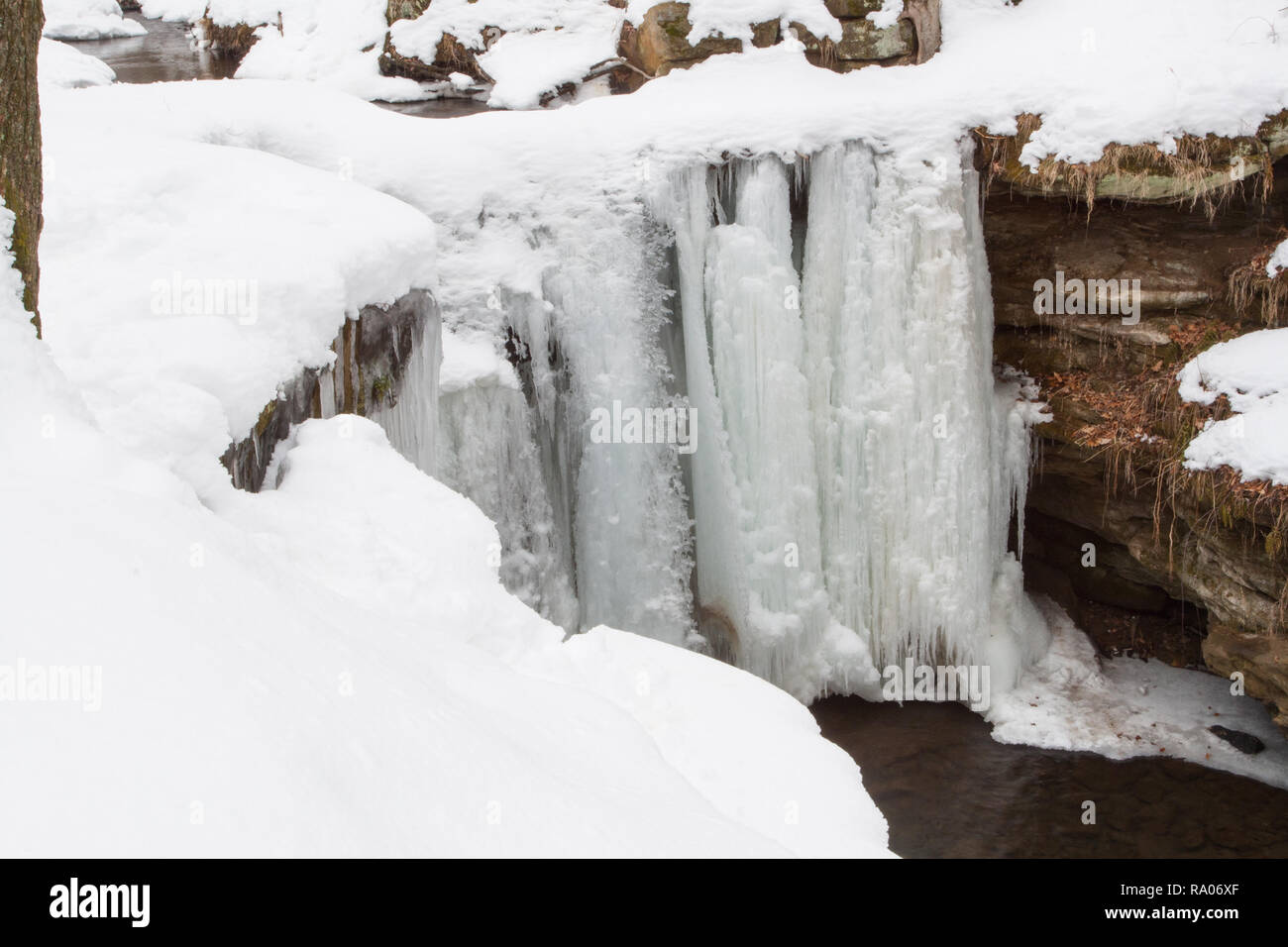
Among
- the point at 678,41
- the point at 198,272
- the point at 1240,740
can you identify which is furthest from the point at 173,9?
the point at 1240,740

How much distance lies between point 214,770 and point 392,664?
0.88m

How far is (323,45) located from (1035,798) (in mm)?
12616

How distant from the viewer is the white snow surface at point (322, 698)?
186 cm

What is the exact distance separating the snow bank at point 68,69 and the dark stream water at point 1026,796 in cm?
855

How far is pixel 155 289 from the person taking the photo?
4605 mm

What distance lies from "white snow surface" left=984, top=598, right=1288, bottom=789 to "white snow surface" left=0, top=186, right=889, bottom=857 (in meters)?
5.84

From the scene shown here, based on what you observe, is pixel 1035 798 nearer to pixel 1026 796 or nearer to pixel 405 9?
pixel 1026 796

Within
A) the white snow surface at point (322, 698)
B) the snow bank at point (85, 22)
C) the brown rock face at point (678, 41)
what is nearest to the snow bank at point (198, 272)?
the white snow surface at point (322, 698)

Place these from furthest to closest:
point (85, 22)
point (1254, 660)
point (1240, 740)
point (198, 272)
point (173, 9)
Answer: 1. point (173, 9)
2. point (85, 22)
3. point (1240, 740)
4. point (1254, 660)
5. point (198, 272)

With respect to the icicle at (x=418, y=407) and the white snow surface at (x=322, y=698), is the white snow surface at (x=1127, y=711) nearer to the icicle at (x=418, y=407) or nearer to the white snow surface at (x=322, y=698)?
the icicle at (x=418, y=407)

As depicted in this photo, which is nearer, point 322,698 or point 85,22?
point 322,698

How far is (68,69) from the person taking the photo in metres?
9.72

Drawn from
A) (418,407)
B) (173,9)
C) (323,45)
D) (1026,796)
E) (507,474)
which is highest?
(173,9)

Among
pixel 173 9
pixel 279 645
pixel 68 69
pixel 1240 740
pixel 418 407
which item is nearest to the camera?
pixel 279 645
